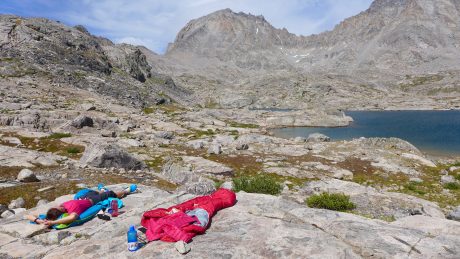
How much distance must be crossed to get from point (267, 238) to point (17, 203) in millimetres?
14283

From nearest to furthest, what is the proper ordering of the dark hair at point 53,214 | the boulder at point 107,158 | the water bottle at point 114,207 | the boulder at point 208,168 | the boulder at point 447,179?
Result: the dark hair at point 53,214
the water bottle at point 114,207
the boulder at point 107,158
the boulder at point 208,168
the boulder at point 447,179

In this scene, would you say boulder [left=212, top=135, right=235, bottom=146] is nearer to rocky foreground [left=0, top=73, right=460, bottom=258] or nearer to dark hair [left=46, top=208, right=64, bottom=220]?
rocky foreground [left=0, top=73, right=460, bottom=258]

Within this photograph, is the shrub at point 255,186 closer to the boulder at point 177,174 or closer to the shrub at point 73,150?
the boulder at point 177,174

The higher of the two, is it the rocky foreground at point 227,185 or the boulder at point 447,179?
the rocky foreground at point 227,185

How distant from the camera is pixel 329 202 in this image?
21.0 metres

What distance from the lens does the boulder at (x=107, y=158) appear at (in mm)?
28484

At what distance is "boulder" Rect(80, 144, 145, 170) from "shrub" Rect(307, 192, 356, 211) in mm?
16744

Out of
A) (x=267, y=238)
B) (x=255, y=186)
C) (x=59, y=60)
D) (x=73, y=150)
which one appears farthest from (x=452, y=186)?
(x=59, y=60)

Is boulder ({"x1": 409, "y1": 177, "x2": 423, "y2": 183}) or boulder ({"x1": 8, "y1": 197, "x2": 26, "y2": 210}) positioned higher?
boulder ({"x1": 8, "y1": 197, "x2": 26, "y2": 210})

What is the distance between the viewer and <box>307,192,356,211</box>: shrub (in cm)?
2070

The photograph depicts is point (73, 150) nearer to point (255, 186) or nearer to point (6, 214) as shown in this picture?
point (6, 214)

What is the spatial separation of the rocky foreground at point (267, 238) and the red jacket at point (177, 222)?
0.26 m

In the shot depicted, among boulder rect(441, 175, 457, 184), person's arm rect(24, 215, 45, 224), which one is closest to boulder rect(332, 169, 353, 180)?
boulder rect(441, 175, 457, 184)

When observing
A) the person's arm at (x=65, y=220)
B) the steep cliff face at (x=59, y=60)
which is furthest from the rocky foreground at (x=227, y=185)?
the steep cliff face at (x=59, y=60)
